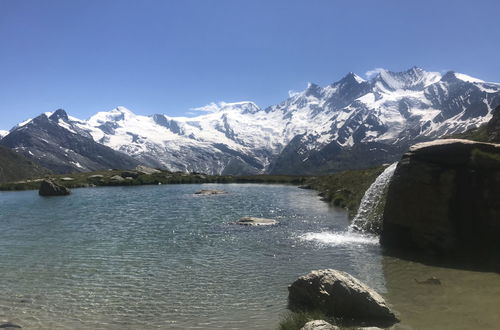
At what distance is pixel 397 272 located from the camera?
29062 millimetres

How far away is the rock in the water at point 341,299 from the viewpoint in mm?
20234

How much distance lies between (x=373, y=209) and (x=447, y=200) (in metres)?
13.4

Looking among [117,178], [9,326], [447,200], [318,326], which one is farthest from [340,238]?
[117,178]

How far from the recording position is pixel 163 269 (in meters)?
30.3

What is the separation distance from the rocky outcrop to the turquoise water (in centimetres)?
419

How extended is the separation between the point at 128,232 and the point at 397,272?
95.1ft

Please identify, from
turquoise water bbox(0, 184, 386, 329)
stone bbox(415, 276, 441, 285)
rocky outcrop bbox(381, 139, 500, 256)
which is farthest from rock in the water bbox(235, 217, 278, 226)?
stone bbox(415, 276, 441, 285)

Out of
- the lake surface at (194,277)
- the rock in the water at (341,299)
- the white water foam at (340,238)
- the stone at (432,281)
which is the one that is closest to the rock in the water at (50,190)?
the lake surface at (194,277)

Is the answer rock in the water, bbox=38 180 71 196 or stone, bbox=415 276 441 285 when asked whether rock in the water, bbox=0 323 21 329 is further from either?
rock in the water, bbox=38 180 71 196

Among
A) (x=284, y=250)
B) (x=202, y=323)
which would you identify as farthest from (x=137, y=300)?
(x=284, y=250)

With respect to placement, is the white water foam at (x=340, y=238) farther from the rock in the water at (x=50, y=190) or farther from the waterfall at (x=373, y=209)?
the rock in the water at (x=50, y=190)

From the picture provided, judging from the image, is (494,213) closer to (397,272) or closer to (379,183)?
(397,272)

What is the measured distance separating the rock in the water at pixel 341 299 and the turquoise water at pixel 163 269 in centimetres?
155

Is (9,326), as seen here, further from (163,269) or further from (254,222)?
(254,222)
